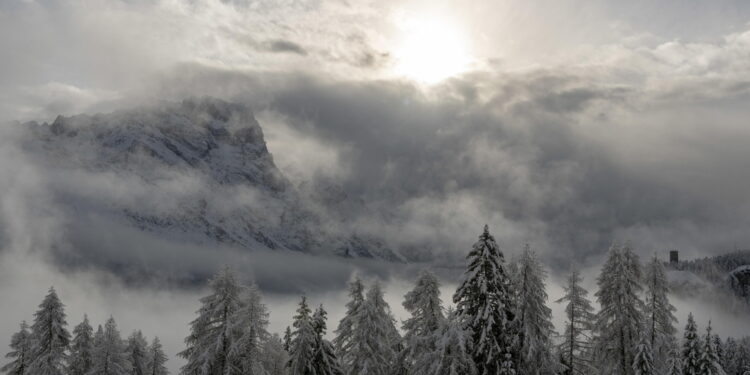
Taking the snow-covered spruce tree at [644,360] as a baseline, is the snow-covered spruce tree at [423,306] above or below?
above

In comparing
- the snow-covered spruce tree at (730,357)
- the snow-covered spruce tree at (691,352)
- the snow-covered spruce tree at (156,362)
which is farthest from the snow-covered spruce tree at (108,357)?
the snow-covered spruce tree at (730,357)

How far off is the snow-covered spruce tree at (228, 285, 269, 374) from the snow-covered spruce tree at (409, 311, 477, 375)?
53.1 feet

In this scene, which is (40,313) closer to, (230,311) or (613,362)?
(230,311)

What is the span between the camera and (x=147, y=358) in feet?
220

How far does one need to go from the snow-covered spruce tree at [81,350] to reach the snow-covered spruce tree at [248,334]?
2013 cm

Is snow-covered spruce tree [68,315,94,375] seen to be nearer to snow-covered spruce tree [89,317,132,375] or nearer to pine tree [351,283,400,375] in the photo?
snow-covered spruce tree [89,317,132,375]

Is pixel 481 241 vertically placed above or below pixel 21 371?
above

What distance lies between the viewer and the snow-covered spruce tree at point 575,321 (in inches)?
1640

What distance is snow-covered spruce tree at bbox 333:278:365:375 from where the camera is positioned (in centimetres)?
4375

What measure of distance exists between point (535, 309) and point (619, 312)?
7.74m

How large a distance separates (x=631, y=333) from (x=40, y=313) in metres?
46.0

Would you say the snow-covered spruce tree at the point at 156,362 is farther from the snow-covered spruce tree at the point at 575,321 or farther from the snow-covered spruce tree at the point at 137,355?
the snow-covered spruce tree at the point at 575,321

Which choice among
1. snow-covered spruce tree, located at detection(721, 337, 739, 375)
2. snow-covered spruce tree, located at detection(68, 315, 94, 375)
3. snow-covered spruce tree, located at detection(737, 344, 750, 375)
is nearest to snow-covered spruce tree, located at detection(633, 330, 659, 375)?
snow-covered spruce tree, located at detection(68, 315, 94, 375)


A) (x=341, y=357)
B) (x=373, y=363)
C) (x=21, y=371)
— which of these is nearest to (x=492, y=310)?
(x=373, y=363)
